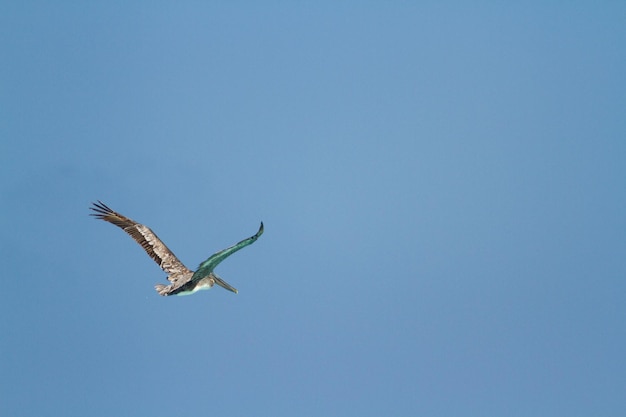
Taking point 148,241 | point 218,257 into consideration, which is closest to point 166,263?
point 148,241

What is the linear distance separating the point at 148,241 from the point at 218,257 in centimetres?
1455

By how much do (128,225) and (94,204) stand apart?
8.12 ft

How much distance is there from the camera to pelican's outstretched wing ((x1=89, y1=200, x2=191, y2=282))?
48.2 meters

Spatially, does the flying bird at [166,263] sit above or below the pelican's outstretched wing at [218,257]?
above

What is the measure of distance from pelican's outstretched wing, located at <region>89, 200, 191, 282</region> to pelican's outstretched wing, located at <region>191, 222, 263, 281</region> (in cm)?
540

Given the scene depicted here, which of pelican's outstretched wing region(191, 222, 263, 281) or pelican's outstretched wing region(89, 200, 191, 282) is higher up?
pelican's outstretched wing region(89, 200, 191, 282)

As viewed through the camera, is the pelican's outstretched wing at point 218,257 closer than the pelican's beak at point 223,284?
Yes

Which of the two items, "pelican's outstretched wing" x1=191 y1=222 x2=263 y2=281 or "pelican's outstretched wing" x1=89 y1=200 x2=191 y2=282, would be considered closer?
"pelican's outstretched wing" x1=191 y1=222 x2=263 y2=281

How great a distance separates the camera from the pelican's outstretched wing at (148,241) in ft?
158

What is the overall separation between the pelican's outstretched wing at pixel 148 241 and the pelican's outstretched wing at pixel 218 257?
17.7 feet

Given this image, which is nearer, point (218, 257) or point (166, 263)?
point (218, 257)

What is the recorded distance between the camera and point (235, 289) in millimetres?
48250

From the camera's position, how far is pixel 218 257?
3612 centimetres

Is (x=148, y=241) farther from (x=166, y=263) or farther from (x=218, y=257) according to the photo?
(x=218, y=257)
